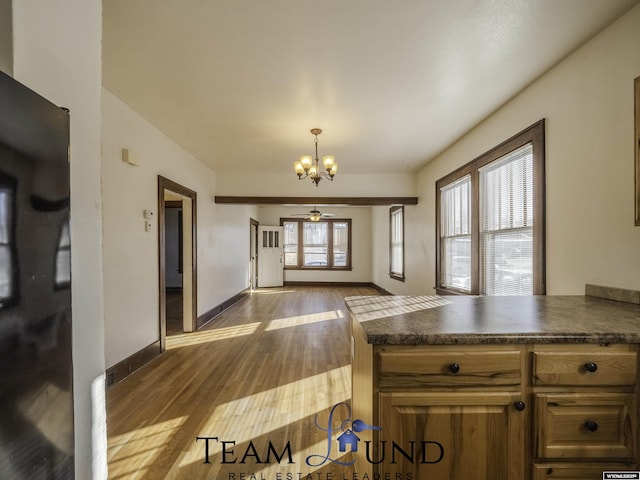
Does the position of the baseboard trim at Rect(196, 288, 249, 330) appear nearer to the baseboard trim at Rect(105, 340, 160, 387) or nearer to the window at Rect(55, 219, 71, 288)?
the baseboard trim at Rect(105, 340, 160, 387)

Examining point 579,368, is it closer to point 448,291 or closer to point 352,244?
point 448,291

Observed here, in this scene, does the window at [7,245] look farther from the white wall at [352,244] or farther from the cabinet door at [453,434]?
the white wall at [352,244]

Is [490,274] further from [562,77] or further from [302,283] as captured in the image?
[302,283]

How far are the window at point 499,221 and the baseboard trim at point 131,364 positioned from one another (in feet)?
12.3

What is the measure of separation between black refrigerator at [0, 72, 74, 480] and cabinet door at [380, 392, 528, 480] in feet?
3.71

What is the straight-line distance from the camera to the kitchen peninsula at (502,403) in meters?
1.15

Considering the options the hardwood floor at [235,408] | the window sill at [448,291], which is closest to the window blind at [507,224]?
the window sill at [448,291]

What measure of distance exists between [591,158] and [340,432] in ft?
8.17

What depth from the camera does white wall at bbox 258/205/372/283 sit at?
973 centimetres

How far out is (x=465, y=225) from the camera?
4.04 m

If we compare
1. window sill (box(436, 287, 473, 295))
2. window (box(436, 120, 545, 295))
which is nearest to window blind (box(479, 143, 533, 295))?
window (box(436, 120, 545, 295))

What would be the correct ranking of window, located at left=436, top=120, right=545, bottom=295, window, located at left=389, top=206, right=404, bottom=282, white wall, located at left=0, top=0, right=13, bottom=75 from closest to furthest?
white wall, located at left=0, top=0, right=13, bottom=75
window, located at left=436, top=120, right=545, bottom=295
window, located at left=389, top=206, right=404, bottom=282

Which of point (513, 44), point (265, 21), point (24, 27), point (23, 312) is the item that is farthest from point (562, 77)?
point (23, 312)

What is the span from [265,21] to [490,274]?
3220mm
